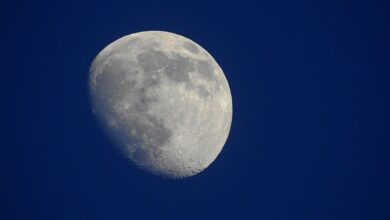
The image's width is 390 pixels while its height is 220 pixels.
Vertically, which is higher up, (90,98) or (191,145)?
(90,98)

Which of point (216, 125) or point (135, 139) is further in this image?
point (216, 125)

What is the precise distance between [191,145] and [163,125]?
40.3 inches

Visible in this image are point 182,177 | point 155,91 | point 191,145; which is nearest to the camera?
point 155,91

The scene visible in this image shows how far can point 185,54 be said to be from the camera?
10594 mm

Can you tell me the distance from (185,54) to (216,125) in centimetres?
213

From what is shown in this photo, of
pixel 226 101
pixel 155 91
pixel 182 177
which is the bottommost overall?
pixel 182 177

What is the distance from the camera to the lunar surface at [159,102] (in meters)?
9.63

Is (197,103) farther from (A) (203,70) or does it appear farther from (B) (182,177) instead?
(B) (182,177)

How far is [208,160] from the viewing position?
11195 millimetres

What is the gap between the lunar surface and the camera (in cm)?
963

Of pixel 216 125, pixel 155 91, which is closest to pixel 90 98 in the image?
pixel 155 91

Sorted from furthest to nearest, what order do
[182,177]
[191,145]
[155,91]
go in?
[182,177] → [191,145] → [155,91]

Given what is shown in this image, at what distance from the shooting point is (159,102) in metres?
9.56

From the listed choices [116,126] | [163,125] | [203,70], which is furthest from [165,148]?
[203,70]
